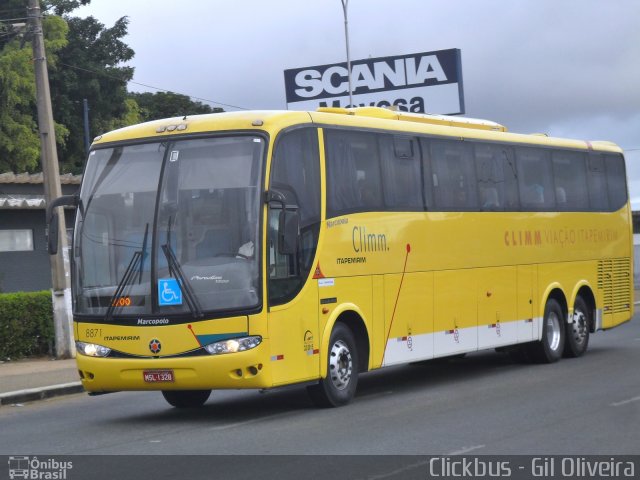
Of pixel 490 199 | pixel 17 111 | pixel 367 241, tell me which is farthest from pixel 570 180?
pixel 17 111

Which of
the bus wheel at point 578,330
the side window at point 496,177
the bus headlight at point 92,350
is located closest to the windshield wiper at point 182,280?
the bus headlight at point 92,350

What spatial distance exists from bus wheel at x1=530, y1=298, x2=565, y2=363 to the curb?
7380 mm

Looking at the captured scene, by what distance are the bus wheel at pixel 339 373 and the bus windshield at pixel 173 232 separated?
5.42ft

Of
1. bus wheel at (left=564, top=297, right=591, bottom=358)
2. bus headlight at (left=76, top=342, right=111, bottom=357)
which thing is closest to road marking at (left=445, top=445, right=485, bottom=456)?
bus headlight at (left=76, top=342, right=111, bottom=357)

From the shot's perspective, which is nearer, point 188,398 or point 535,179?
point 188,398

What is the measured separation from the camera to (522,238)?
19.0 meters

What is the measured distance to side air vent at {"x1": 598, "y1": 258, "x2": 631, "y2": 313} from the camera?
2177 centimetres

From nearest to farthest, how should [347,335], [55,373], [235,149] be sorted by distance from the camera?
1. [235,149]
2. [347,335]
3. [55,373]

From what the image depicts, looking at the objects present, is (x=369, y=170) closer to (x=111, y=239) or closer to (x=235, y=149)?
(x=235, y=149)

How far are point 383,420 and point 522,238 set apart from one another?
697 centimetres

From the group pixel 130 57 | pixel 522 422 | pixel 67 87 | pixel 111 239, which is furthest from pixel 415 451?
pixel 130 57

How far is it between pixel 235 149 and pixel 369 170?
2514mm

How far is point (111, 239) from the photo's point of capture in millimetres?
13539

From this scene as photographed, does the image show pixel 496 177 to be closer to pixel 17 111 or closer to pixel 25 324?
pixel 25 324
